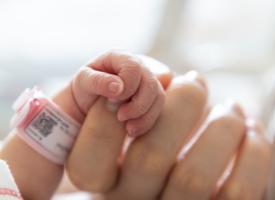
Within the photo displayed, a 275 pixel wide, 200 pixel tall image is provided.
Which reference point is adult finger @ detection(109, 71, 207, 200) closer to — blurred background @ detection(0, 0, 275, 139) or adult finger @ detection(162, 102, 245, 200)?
adult finger @ detection(162, 102, 245, 200)

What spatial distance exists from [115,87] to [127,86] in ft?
0.06

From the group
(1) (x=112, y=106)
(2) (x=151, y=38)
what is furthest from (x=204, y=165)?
(2) (x=151, y=38)

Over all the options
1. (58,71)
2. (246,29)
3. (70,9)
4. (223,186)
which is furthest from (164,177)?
(246,29)

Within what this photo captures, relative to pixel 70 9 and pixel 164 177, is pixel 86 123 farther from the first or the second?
pixel 70 9

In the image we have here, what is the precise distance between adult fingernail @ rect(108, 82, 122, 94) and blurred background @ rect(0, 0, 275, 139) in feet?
2.63

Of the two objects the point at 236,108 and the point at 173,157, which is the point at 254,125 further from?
the point at 173,157

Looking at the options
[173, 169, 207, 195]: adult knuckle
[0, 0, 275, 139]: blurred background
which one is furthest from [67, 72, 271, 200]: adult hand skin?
[0, 0, 275, 139]: blurred background

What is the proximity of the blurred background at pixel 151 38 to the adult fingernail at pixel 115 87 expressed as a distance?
2.63 ft

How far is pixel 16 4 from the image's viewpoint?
4.75 ft

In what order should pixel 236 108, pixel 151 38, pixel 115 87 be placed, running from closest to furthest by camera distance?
pixel 115 87 < pixel 236 108 < pixel 151 38

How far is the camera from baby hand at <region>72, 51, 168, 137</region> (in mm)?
521

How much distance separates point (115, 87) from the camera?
0.51 m

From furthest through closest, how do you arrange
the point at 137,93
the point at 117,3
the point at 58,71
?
the point at 117,3, the point at 58,71, the point at 137,93

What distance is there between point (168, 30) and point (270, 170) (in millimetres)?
921
